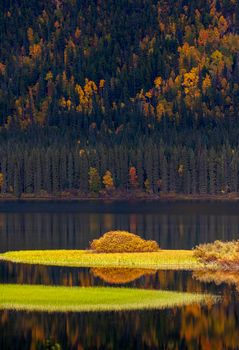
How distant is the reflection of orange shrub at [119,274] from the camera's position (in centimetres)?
8209

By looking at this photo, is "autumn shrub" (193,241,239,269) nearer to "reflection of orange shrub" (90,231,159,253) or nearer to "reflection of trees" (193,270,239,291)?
"reflection of trees" (193,270,239,291)

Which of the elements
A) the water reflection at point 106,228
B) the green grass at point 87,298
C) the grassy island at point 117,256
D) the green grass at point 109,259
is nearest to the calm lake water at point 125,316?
the water reflection at point 106,228

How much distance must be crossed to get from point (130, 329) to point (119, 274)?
21.7 metres

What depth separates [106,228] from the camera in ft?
453

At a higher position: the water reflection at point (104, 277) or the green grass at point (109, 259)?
the green grass at point (109, 259)

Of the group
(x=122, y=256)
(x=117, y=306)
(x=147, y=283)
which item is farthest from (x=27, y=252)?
(x=117, y=306)

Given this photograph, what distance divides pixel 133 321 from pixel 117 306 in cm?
470

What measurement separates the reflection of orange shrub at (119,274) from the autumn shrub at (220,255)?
484cm

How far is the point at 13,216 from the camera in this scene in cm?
17475

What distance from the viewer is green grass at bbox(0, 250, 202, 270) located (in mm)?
91750

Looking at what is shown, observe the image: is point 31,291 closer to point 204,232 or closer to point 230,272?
point 230,272

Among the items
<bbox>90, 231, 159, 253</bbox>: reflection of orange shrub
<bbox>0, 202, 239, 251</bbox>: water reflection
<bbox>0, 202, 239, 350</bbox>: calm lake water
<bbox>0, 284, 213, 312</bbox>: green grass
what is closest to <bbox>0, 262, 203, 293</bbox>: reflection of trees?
<bbox>0, 202, 239, 350</bbox>: calm lake water

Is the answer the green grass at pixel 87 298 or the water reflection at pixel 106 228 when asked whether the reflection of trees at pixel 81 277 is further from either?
the water reflection at pixel 106 228

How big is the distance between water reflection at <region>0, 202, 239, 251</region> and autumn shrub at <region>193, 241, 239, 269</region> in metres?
14.7
